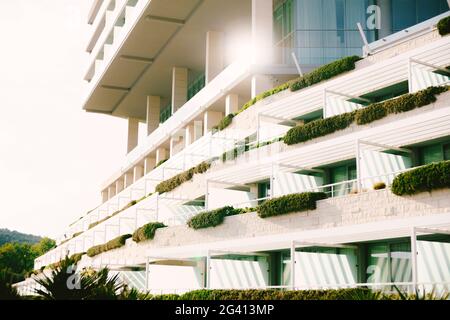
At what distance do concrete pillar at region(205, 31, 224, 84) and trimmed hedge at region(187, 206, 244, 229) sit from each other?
1736cm

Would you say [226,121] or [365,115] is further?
[226,121]

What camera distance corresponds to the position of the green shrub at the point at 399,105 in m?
24.1

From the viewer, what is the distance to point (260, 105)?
34719 millimetres

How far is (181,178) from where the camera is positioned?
40.4m

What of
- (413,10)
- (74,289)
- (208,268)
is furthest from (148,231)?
(74,289)

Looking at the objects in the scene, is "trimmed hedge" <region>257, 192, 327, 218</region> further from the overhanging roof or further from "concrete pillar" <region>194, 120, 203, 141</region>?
the overhanging roof

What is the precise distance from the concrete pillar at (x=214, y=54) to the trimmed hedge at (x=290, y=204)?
70.9 ft

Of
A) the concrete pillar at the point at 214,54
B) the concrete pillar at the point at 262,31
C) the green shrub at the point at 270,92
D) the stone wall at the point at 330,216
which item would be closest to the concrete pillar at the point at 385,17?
the concrete pillar at the point at 262,31

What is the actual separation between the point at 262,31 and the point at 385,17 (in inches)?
284

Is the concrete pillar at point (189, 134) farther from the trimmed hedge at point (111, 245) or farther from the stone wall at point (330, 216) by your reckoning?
the stone wall at point (330, 216)

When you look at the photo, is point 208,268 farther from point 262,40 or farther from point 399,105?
point 262,40
